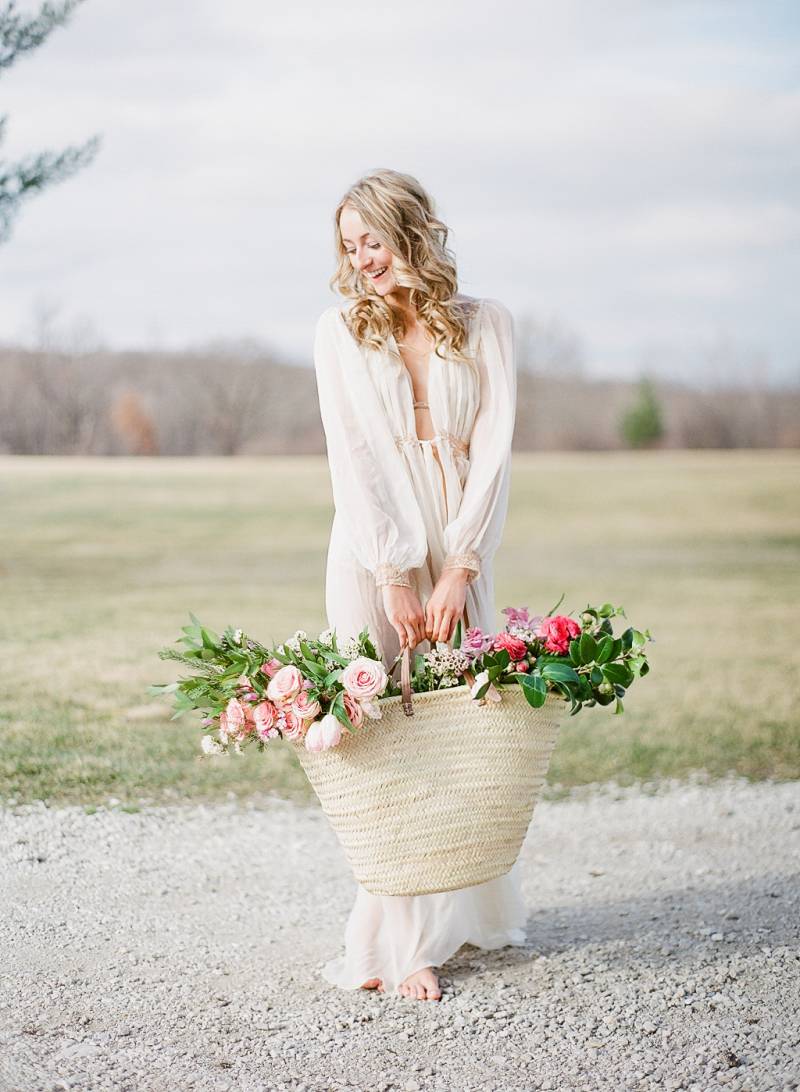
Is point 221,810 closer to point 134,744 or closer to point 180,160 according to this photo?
point 134,744

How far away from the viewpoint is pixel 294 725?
266 cm

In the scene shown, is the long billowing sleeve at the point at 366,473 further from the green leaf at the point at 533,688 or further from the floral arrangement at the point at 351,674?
the green leaf at the point at 533,688

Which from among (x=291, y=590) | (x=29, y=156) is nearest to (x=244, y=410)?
(x=291, y=590)

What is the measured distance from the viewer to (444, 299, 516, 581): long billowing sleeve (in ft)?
9.37

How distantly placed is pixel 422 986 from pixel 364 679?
33.5 inches

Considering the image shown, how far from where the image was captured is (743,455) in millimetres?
9172

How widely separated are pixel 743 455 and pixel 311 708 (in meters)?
7.14

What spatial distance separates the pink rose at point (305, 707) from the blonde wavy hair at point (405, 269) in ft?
2.72

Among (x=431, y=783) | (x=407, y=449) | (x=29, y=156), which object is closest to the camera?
(x=431, y=783)

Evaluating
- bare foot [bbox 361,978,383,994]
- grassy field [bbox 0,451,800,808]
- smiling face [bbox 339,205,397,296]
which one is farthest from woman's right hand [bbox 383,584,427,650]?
grassy field [bbox 0,451,800,808]

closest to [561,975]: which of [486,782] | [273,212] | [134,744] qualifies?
[486,782]

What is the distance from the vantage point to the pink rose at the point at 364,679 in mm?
2590

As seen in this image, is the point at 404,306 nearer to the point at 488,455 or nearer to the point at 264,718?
the point at 488,455

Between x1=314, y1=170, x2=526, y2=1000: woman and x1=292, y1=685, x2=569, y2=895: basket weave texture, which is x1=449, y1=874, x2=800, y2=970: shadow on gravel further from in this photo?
x1=292, y1=685, x2=569, y2=895: basket weave texture
